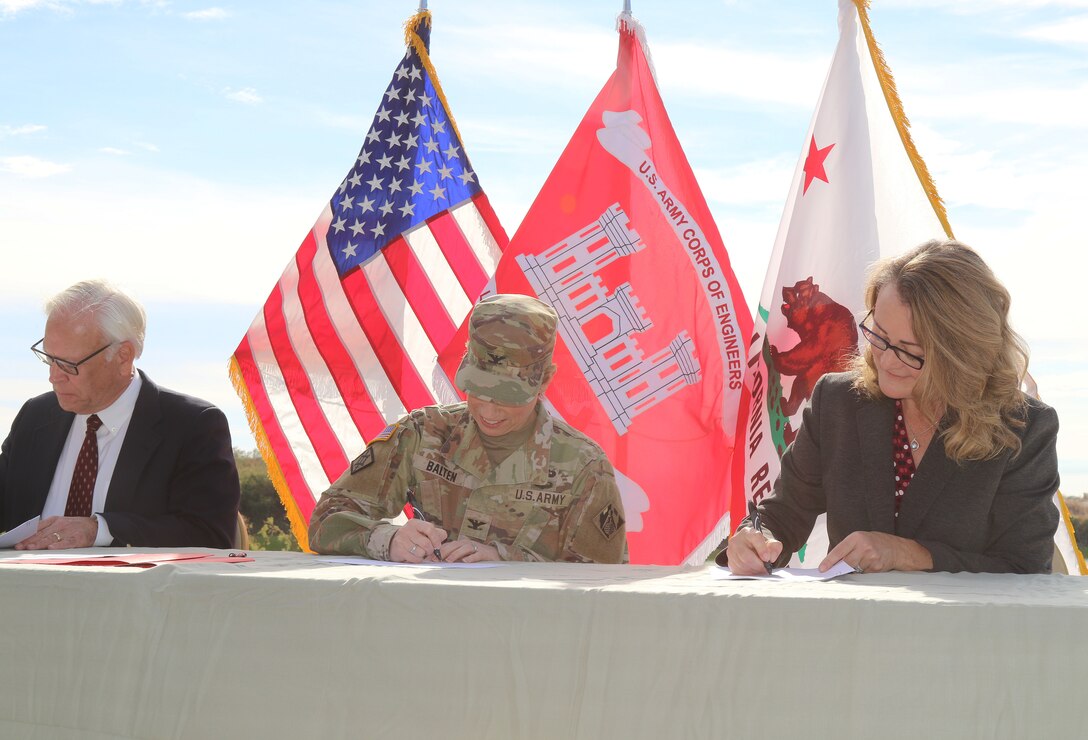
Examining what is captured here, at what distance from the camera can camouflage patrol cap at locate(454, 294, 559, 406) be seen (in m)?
2.90

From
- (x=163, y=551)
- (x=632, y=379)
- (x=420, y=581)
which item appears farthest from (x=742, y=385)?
(x=420, y=581)

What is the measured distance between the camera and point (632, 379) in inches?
190

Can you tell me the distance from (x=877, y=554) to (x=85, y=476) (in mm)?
2711

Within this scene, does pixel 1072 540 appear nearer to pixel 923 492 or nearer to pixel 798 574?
pixel 923 492

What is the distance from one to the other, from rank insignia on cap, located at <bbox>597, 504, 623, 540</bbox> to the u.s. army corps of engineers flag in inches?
60.5

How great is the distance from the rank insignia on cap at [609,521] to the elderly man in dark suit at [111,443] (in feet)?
4.55

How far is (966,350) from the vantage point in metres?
2.50

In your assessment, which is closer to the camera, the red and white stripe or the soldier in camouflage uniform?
the soldier in camouflage uniform

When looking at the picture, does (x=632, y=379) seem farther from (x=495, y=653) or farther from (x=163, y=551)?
(x=495, y=653)

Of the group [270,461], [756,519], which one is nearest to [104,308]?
[270,461]

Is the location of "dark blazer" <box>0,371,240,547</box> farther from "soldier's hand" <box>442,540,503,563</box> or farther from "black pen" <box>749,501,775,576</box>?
"black pen" <box>749,501,775,576</box>

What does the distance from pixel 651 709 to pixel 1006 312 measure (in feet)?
4.87

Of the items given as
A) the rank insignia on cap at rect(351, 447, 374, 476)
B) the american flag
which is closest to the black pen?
the rank insignia on cap at rect(351, 447, 374, 476)

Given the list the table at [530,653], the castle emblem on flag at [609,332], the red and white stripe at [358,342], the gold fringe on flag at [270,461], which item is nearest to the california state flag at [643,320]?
the castle emblem on flag at [609,332]
